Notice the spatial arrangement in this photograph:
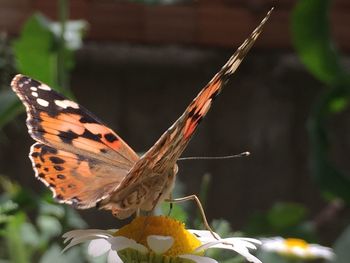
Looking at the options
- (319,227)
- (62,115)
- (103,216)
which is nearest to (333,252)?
(319,227)

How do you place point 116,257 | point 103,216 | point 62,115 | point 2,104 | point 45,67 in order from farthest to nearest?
1. point 103,216
2. point 45,67
3. point 2,104
4. point 62,115
5. point 116,257

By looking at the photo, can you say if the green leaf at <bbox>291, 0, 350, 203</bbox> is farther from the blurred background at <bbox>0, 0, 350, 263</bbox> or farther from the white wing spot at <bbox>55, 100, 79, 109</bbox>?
the white wing spot at <bbox>55, 100, 79, 109</bbox>

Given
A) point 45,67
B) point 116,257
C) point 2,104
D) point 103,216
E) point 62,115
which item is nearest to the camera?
point 116,257

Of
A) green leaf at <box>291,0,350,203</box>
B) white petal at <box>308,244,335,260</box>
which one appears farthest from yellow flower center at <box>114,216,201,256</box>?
green leaf at <box>291,0,350,203</box>

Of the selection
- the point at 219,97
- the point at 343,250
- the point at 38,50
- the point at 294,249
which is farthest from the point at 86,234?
the point at 219,97

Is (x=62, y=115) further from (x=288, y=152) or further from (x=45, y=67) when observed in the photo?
(x=288, y=152)

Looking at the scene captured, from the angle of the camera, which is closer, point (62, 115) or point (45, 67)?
point (62, 115)

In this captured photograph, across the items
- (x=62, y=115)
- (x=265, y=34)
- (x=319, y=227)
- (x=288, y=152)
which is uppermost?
(x=62, y=115)
